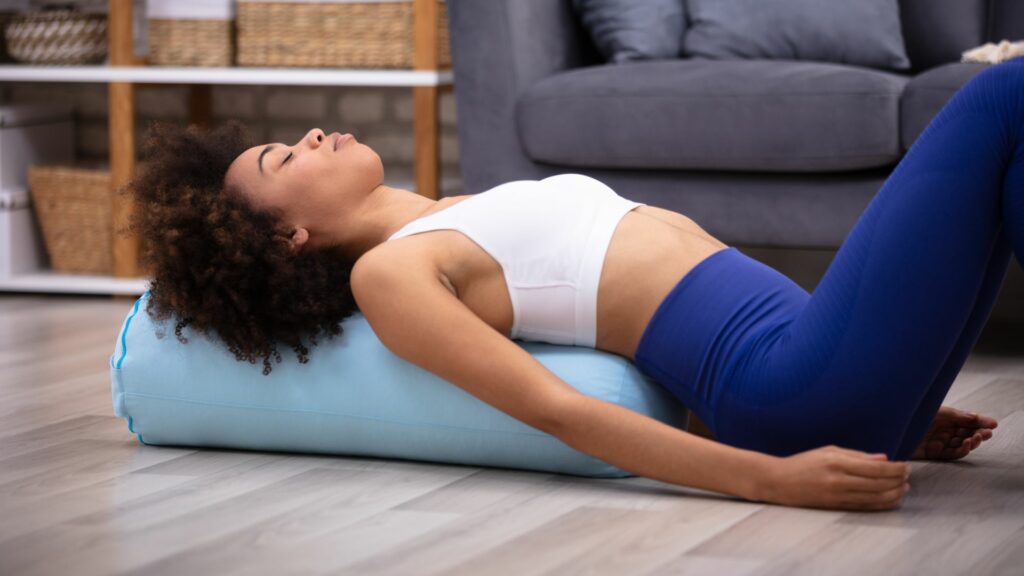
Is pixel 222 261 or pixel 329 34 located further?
pixel 329 34

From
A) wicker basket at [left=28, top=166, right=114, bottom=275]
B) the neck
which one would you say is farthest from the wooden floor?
wicker basket at [left=28, top=166, right=114, bottom=275]

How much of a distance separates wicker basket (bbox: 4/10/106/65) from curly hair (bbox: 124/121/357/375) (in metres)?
1.87

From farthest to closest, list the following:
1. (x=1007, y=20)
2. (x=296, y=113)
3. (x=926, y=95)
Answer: (x=296, y=113) < (x=1007, y=20) < (x=926, y=95)

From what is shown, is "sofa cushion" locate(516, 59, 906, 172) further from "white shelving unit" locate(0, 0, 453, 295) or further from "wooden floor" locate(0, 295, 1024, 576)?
"wooden floor" locate(0, 295, 1024, 576)

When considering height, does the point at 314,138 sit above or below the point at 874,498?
above

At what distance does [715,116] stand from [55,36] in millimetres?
1853

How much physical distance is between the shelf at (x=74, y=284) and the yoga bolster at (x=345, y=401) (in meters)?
1.58

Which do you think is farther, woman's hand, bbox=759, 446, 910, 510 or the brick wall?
the brick wall

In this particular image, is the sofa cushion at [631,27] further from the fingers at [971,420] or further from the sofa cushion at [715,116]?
the fingers at [971,420]

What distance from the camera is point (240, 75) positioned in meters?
3.44

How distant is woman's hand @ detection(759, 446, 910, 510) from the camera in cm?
155

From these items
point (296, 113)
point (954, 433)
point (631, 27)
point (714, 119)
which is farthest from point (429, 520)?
point (296, 113)

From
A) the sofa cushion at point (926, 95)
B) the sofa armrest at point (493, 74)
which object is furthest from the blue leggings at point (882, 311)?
the sofa armrest at point (493, 74)

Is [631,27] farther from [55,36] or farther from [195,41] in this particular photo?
[55,36]
